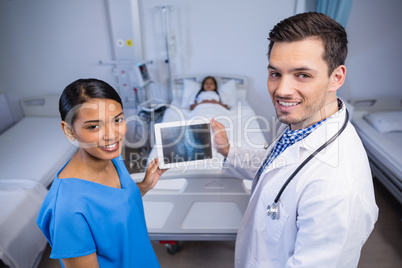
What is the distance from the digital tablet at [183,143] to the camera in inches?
46.5

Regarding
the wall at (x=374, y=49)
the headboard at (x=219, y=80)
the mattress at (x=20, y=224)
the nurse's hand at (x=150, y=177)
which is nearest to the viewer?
the nurse's hand at (x=150, y=177)

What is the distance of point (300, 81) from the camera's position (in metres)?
0.85

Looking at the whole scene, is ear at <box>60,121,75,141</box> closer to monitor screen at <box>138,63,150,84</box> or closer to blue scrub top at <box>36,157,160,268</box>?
blue scrub top at <box>36,157,160,268</box>

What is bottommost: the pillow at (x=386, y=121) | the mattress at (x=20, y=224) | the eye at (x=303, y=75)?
the mattress at (x=20, y=224)

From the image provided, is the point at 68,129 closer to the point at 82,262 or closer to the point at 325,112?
the point at 82,262

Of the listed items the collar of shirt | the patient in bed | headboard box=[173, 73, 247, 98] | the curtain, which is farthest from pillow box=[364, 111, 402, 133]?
the collar of shirt

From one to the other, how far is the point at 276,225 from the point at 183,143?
0.55 meters

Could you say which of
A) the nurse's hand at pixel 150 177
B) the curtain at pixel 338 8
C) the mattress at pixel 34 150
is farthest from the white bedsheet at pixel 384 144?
the mattress at pixel 34 150

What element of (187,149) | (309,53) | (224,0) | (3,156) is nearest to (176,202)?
(187,149)

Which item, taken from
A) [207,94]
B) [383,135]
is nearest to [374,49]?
[383,135]

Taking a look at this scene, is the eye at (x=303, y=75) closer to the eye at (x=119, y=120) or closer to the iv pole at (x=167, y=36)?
the eye at (x=119, y=120)

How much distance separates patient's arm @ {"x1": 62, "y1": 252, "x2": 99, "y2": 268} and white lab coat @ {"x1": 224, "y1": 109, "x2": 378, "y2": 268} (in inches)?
23.9

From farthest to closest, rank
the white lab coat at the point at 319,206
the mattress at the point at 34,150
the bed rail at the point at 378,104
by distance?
the bed rail at the point at 378,104, the mattress at the point at 34,150, the white lab coat at the point at 319,206

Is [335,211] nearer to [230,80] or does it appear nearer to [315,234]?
[315,234]
